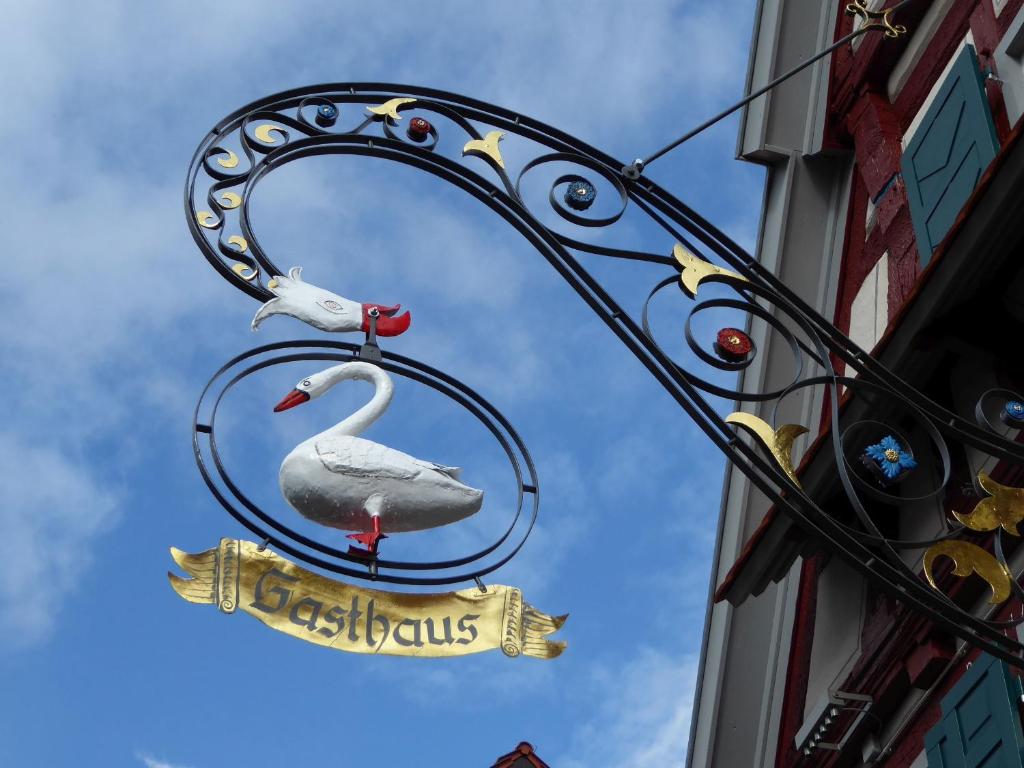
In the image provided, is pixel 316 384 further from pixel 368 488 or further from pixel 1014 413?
pixel 1014 413

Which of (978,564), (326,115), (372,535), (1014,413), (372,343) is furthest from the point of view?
(372,343)

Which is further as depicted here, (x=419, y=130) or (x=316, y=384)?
(x=316, y=384)

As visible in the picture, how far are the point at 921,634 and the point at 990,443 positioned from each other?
2.22 m

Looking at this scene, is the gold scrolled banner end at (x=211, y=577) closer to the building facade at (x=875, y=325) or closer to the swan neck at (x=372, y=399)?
the swan neck at (x=372, y=399)

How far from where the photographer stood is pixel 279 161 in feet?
20.2

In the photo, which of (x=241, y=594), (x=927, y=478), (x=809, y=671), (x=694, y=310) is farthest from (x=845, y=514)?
(x=241, y=594)

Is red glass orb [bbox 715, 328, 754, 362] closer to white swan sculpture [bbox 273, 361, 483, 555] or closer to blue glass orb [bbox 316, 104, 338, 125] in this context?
white swan sculpture [bbox 273, 361, 483, 555]

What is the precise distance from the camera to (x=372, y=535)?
609 centimetres

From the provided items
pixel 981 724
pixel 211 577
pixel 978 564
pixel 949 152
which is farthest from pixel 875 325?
pixel 211 577

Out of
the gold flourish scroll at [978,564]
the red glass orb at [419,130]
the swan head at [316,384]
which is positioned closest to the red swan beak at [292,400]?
Result: the swan head at [316,384]

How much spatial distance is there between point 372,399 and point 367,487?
2.07 feet

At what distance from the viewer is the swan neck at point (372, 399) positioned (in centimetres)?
657

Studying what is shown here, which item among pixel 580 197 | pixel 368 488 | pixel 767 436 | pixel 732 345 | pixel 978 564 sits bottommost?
pixel 978 564

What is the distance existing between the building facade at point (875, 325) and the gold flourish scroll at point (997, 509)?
0.51 metres
